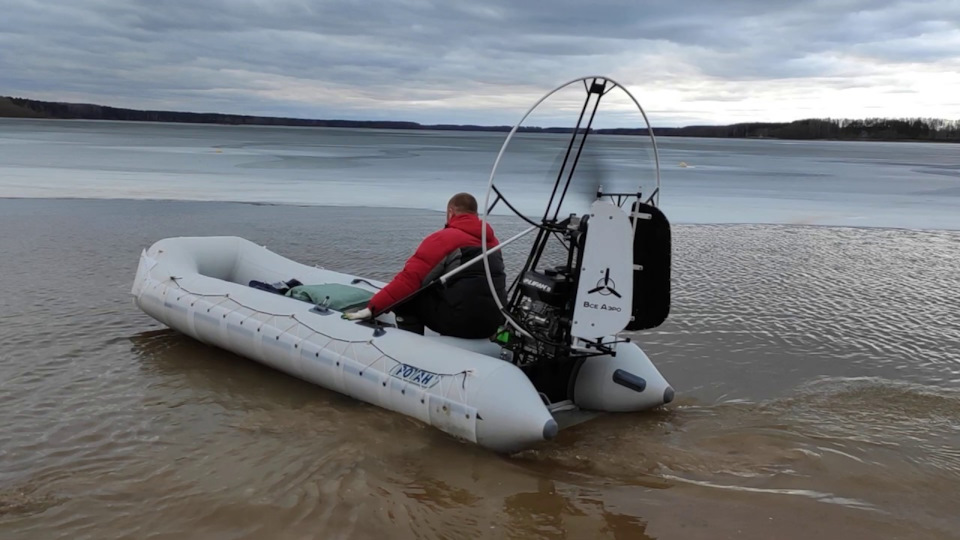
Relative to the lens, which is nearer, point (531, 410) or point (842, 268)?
point (531, 410)

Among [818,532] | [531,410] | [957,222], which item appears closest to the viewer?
[818,532]

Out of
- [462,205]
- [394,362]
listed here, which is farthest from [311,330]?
[462,205]

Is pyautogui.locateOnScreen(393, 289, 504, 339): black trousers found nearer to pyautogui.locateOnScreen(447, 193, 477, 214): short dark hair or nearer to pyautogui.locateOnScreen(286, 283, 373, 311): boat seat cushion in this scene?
pyautogui.locateOnScreen(447, 193, 477, 214): short dark hair

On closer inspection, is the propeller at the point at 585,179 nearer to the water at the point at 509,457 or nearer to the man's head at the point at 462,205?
the man's head at the point at 462,205

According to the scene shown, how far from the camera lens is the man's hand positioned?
214 inches

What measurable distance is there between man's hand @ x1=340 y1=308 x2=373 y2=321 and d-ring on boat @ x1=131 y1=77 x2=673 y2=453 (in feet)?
0.20

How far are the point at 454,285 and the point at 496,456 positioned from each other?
1187mm

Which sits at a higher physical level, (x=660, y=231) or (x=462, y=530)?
(x=660, y=231)

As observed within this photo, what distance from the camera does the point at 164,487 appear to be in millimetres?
4109

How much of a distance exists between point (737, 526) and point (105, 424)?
154 inches

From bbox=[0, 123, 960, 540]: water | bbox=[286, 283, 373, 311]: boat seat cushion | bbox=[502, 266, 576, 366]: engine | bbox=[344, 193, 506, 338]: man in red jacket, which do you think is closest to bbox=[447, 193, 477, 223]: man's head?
bbox=[344, 193, 506, 338]: man in red jacket

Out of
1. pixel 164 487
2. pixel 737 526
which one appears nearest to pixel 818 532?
pixel 737 526

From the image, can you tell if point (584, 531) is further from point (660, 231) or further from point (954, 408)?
point (954, 408)

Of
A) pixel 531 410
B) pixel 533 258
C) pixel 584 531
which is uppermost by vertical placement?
pixel 533 258
